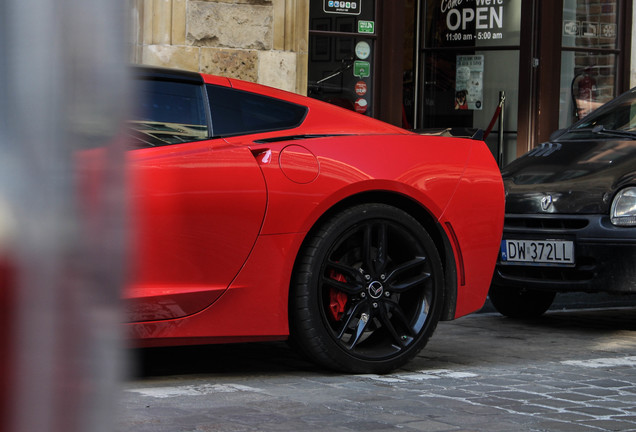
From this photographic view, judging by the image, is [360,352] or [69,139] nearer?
[69,139]

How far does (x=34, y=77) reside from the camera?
1126 mm

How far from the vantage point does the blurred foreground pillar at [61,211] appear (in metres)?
1.11

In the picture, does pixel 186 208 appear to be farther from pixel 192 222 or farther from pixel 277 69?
pixel 277 69

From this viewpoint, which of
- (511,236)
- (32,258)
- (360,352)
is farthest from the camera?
(511,236)

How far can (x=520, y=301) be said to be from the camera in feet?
23.7

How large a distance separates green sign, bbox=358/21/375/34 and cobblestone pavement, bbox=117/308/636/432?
537 centimetres

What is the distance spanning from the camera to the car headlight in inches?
245

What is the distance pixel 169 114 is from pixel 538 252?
8.85ft

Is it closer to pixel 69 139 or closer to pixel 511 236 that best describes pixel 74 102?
pixel 69 139

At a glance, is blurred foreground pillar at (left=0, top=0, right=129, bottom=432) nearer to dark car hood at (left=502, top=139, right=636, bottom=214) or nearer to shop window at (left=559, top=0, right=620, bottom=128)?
dark car hood at (left=502, top=139, right=636, bottom=214)

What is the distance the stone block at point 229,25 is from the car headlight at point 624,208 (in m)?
4.36

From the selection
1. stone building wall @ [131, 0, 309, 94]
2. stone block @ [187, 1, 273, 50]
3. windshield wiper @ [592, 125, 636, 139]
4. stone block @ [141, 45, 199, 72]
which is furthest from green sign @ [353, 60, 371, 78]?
windshield wiper @ [592, 125, 636, 139]

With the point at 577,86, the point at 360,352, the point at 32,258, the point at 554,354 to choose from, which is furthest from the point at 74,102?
the point at 577,86

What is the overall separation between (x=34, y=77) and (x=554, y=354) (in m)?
4.84
